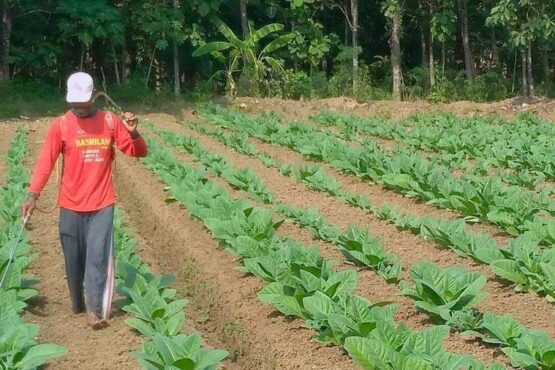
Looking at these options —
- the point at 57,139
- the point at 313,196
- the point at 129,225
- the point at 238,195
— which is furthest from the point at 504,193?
the point at 57,139

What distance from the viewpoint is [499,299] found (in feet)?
21.6

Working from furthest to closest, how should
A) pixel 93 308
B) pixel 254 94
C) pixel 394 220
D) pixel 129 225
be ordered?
pixel 254 94 → pixel 129 225 → pixel 394 220 → pixel 93 308

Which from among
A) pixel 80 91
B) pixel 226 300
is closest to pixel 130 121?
pixel 80 91

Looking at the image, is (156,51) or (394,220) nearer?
(394,220)

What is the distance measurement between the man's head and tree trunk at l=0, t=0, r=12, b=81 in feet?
66.5

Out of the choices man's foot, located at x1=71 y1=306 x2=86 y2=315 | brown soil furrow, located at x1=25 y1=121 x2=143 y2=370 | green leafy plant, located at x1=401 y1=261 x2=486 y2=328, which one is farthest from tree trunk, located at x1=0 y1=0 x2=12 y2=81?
green leafy plant, located at x1=401 y1=261 x2=486 y2=328

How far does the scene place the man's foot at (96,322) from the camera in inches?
257

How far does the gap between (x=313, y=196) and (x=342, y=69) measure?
19.6 m

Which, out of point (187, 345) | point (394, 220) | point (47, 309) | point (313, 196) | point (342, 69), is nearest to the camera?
point (187, 345)

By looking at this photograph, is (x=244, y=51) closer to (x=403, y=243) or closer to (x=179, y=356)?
(x=403, y=243)

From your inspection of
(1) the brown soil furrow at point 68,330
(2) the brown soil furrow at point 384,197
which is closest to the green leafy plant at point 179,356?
(1) the brown soil furrow at point 68,330

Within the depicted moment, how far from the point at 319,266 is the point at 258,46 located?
80.2ft

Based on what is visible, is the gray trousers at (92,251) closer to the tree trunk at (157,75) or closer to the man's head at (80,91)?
the man's head at (80,91)

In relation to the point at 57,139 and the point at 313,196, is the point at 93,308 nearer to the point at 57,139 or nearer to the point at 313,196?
the point at 57,139
